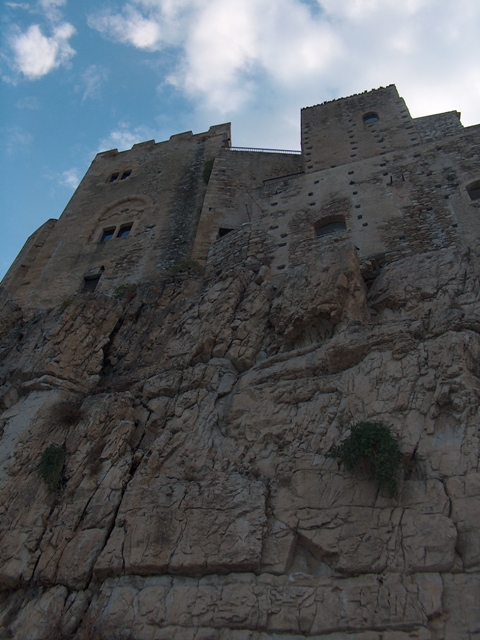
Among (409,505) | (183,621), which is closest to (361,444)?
(409,505)

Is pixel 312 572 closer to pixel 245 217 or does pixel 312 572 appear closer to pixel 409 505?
pixel 409 505

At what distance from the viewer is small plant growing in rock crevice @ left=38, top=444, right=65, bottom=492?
782cm

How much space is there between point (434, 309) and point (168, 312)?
16.9 feet

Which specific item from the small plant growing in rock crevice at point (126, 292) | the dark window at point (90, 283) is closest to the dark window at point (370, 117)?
the small plant growing in rock crevice at point (126, 292)

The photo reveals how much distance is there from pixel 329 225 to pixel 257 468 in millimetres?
6457

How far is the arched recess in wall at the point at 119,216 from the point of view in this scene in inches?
624

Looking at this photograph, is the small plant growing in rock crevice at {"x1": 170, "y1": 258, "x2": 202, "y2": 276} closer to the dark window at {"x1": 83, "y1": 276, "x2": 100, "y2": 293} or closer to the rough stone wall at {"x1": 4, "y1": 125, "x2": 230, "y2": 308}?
the rough stone wall at {"x1": 4, "y1": 125, "x2": 230, "y2": 308}

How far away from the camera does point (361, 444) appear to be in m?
6.20

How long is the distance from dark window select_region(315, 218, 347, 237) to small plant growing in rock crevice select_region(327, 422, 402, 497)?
19.6ft

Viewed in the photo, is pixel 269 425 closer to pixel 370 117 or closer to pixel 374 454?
pixel 374 454

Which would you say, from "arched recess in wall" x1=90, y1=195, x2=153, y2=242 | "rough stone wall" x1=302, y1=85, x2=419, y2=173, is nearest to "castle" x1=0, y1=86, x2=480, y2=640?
"rough stone wall" x1=302, y1=85, x2=419, y2=173

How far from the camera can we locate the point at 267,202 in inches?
510

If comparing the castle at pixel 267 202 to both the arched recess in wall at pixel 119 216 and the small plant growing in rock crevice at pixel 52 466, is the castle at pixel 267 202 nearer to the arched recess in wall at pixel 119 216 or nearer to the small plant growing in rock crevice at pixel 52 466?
the arched recess in wall at pixel 119 216

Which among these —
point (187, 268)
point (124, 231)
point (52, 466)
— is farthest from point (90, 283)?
point (52, 466)
